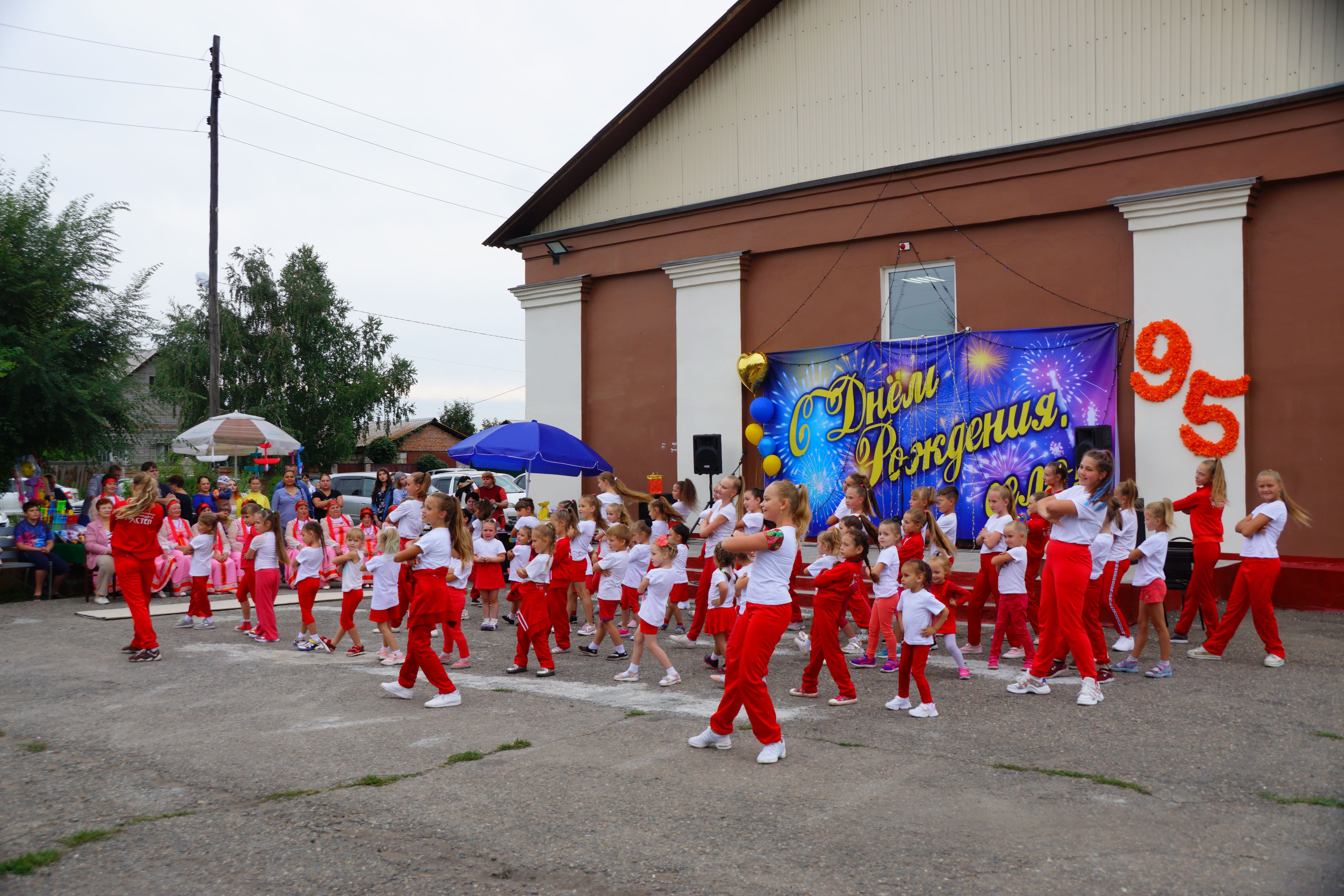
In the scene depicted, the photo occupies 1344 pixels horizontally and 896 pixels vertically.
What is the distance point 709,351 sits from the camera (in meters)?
16.7

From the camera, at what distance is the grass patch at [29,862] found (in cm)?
422

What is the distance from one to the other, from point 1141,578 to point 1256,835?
165 inches

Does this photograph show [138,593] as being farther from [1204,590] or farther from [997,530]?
[1204,590]

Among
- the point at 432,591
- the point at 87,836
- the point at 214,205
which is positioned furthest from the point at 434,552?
the point at 214,205

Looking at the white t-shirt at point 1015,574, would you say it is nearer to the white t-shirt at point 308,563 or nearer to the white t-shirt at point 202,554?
the white t-shirt at point 308,563

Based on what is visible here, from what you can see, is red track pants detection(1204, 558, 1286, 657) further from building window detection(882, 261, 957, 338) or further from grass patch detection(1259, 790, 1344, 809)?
building window detection(882, 261, 957, 338)

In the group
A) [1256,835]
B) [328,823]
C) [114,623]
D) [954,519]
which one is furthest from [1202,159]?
[114,623]

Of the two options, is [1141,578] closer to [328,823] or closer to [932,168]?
[328,823]

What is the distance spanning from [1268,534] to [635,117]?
1285 cm

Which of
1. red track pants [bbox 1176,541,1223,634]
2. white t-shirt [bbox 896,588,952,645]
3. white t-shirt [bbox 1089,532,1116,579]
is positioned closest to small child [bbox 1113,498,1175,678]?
red track pants [bbox 1176,541,1223,634]

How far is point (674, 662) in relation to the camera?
9133mm

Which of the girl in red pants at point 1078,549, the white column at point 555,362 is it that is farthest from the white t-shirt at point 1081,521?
the white column at point 555,362

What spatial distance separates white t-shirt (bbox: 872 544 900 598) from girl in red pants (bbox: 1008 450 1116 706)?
1.36 metres

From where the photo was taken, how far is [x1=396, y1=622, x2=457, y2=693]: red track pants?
23.9ft
